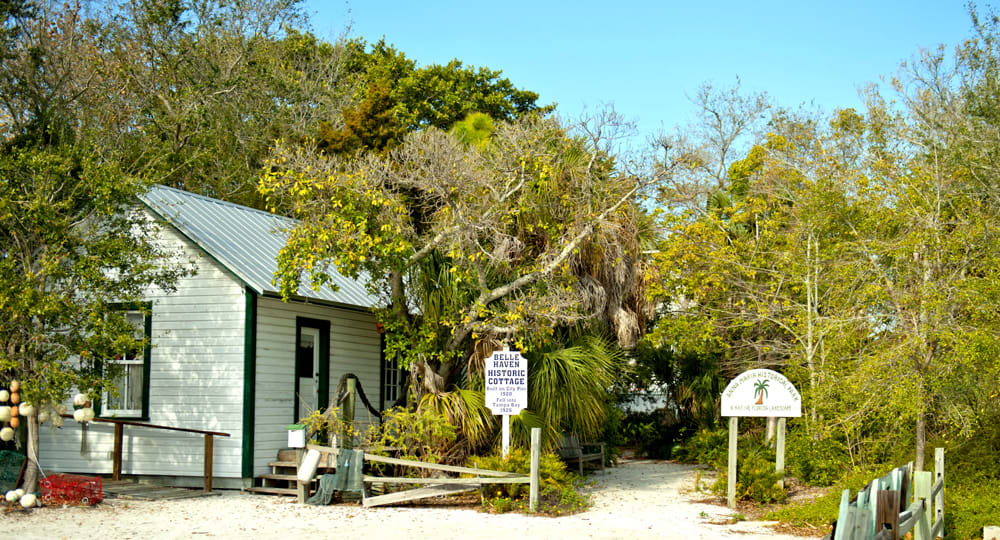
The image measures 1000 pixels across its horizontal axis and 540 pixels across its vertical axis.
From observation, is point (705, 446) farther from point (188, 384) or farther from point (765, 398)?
point (188, 384)

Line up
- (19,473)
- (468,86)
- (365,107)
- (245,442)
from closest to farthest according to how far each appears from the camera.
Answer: (19,473) → (245,442) → (365,107) → (468,86)

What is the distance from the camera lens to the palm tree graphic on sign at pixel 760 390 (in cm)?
1379

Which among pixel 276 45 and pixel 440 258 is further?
pixel 276 45

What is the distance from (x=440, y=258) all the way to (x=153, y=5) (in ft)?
62.9

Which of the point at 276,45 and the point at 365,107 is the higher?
the point at 276,45

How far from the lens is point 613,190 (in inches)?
575

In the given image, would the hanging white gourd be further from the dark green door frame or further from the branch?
the branch

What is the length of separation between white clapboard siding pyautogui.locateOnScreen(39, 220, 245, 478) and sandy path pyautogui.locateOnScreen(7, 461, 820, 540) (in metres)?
1.08

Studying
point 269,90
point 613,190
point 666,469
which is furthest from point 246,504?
point 269,90

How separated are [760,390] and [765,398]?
136mm

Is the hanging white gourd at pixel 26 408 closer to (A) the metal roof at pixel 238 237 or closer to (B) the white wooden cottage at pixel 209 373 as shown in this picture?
(B) the white wooden cottage at pixel 209 373

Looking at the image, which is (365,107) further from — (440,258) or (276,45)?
(440,258)

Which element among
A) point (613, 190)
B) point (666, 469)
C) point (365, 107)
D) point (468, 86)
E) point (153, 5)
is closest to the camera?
point (613, 190)

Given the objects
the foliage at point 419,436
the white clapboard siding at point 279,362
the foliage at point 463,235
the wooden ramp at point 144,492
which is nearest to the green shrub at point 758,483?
the foliage at point 463,235
